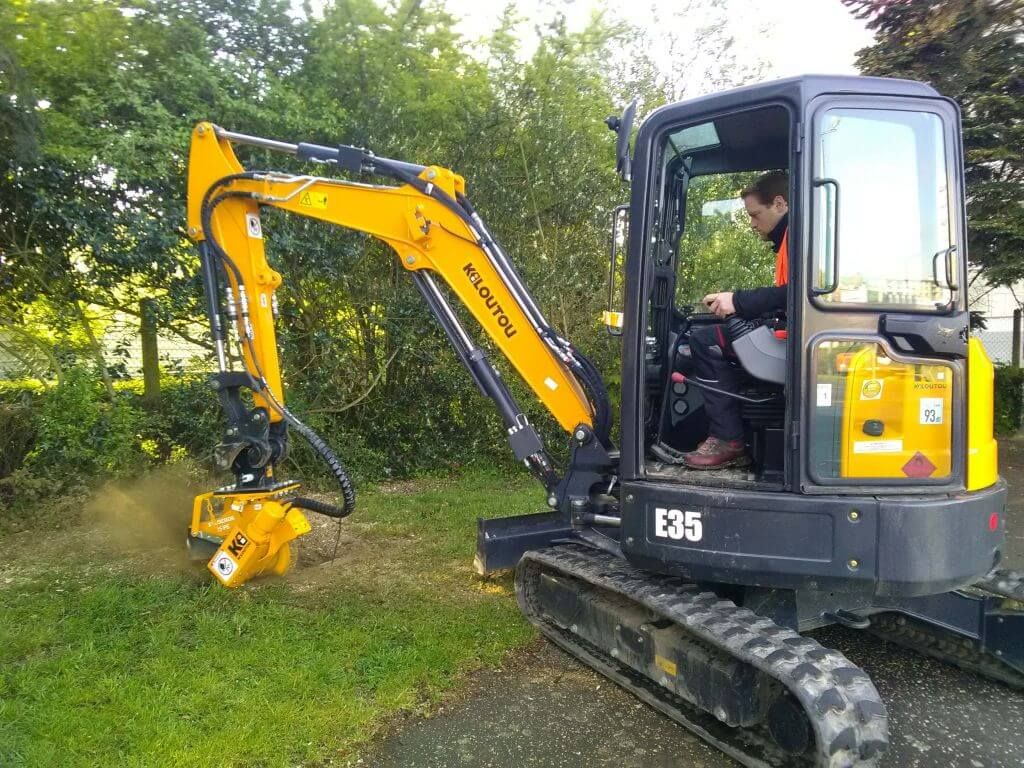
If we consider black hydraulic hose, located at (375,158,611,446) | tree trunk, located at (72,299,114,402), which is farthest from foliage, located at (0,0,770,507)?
black hydraulic hose, located at (375,158,611,446)

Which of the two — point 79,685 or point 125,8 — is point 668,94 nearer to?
point 125,8

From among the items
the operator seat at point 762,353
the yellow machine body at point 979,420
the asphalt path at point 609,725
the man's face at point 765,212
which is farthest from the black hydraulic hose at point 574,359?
the yellow machine body at point 979,420

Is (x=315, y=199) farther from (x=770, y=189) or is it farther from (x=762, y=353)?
(x=762, y=353)

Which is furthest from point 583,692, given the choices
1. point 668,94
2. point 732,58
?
point 732,58

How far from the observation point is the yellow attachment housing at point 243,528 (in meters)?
4.20

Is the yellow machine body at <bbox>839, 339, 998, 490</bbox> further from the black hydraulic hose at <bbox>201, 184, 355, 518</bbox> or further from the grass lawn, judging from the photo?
the black hydraulic hose at <bbox>201, 184, 355, 518</bbox>

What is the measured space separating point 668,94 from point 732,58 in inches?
40.7

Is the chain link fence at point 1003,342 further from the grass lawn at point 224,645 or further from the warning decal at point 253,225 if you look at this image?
the warning decal at point 253,225

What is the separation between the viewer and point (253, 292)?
4.32m

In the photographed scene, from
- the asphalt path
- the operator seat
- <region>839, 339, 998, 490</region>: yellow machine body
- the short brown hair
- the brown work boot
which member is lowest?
the asphalt path

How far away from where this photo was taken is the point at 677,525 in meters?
3.05

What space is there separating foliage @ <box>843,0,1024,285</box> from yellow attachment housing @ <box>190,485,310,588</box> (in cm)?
772

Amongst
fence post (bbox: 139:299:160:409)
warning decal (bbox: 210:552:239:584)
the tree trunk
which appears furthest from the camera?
fence post (bbox: 139:299:160:409)

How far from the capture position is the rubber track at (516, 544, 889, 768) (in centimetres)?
252
